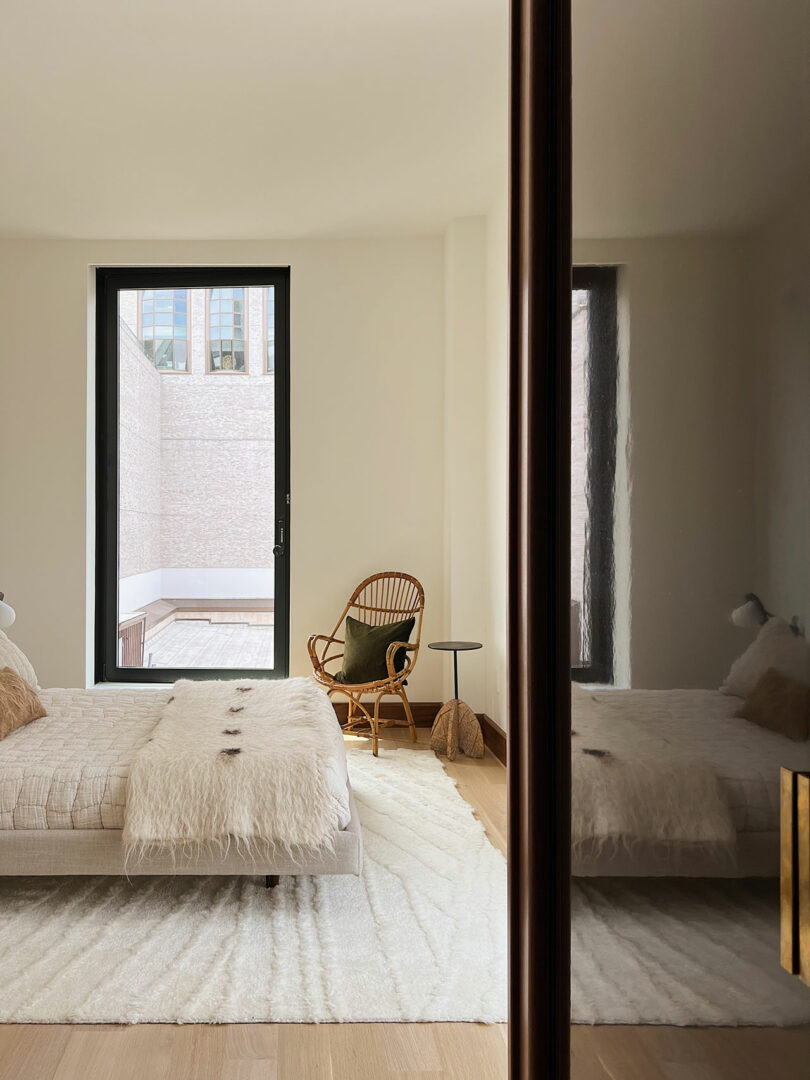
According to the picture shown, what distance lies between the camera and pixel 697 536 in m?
0.59

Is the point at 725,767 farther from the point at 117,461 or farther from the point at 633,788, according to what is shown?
the point at 117,461

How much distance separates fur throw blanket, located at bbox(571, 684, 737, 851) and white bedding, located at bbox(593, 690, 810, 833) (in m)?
0.01

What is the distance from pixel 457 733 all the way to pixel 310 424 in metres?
2.22

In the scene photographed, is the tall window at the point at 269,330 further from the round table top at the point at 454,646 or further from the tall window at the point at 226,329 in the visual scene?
the round table top at the point at 454,646

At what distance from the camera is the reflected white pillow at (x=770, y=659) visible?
45cm

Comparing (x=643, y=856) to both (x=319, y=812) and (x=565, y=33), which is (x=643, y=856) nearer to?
(x=565, y=33)

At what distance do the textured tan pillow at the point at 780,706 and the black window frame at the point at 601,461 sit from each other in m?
0.30

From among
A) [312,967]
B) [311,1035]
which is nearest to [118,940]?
[312,967]

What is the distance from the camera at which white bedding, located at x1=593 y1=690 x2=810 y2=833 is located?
1.55ft

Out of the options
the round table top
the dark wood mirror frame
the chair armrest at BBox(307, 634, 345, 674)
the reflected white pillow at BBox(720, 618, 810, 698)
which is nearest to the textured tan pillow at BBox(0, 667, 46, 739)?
the chair armrest at BBox(307, 634, 345, 674)

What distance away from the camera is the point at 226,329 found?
5.59 meters

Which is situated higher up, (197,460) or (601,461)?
(197,460)

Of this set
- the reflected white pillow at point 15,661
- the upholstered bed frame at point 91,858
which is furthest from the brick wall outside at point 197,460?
the upholstered bed frame at point 91,858

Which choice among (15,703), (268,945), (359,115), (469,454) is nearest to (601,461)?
(268,945)
